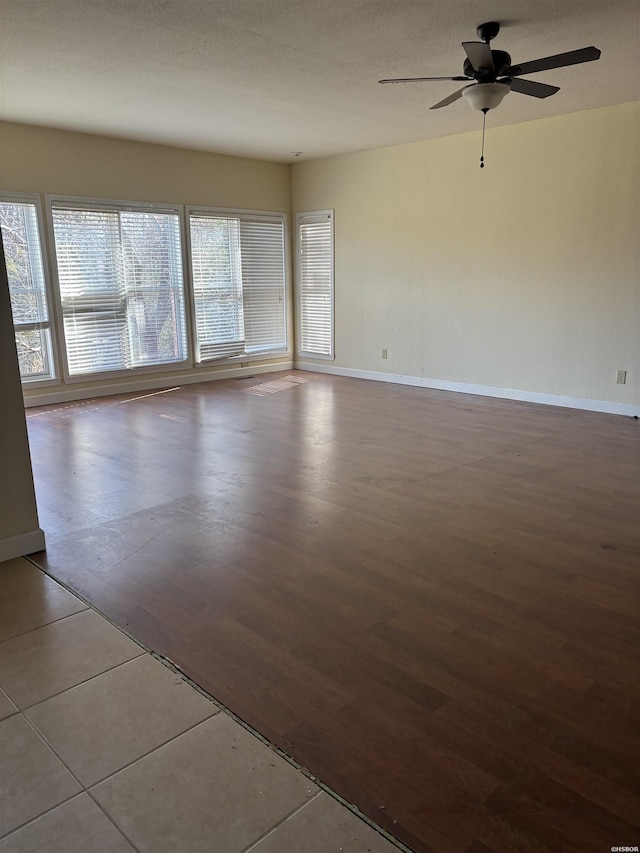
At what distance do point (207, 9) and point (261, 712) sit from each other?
3402 millimetres

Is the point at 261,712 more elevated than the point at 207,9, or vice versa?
the point at 207,9

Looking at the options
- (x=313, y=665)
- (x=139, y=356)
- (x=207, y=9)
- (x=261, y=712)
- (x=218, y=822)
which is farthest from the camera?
(x=139, y=356)

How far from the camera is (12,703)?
6.24ft

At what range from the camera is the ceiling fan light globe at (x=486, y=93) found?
3598 millimetres

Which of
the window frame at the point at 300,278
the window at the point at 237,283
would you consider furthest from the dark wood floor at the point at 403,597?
the window frame at the point at 300,278

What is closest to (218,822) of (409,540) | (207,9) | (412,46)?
(409,540)

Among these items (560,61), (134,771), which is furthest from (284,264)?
(134,771)

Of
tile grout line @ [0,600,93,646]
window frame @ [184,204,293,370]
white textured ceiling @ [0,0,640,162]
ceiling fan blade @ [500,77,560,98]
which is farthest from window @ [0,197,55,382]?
ceiling fan blade @ [500,77,560,98]

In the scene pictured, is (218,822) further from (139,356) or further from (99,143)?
(99,143)

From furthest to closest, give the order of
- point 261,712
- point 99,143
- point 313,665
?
1. point 99,143
2. point 313,665
3. point 261,712

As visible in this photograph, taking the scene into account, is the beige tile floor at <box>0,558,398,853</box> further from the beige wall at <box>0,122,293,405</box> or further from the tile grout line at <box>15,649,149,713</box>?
the beige wall at <box>0,122,293,405</box>

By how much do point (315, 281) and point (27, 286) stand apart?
3.58 m

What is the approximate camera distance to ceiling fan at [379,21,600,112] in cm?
328

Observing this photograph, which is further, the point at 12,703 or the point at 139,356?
the point at 139,356
